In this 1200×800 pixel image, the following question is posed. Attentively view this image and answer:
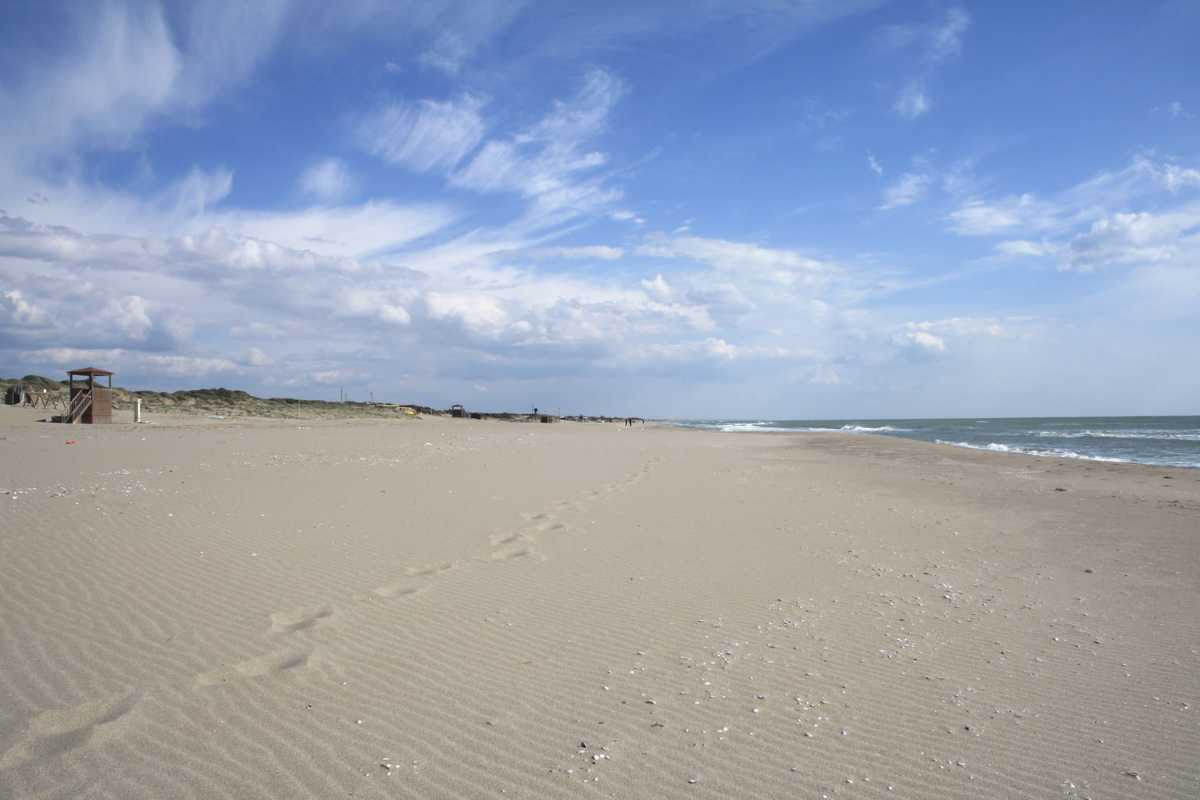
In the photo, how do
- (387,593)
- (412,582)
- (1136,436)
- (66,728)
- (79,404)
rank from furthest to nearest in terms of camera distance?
(1136,436)
(79,404)
(412,582)
(387,593)
(66,728)

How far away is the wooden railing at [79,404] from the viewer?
2955 cm

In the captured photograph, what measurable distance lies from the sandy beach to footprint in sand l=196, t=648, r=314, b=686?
23 millimetres

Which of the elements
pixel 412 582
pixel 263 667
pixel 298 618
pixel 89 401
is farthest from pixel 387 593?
pixel 89 401

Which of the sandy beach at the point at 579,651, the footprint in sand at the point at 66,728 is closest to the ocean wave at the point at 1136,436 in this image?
the sandy beach at the point at 579,651

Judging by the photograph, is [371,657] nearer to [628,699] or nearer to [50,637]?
[628,699]

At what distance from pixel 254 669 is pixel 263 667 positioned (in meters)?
0.05

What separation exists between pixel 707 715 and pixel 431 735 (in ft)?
5.23

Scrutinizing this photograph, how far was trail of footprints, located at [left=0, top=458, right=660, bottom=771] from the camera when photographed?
3.38 meters

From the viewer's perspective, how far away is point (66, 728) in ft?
11.6

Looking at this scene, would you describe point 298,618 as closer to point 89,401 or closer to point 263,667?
point 263,667

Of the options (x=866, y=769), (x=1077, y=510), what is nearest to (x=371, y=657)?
(x=866, y=769)

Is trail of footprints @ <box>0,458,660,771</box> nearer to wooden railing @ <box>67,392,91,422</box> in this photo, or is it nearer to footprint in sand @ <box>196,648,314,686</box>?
footprint in sand @ <box>196,648,314,686</box>

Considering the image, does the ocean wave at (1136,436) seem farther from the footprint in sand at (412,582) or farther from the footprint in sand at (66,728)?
the footprint in sand at (66,728)

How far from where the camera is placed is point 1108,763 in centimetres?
347
